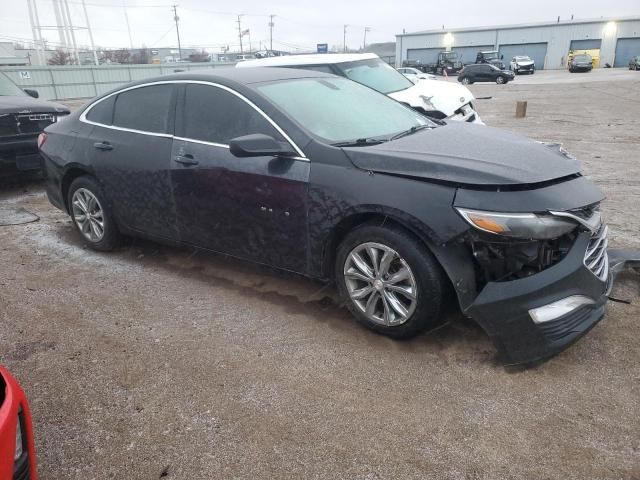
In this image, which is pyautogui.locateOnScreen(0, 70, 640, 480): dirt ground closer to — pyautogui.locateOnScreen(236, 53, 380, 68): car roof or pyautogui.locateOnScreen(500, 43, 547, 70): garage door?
pyautogui.locateOnScreen(236, 53, 380, 68): car roof

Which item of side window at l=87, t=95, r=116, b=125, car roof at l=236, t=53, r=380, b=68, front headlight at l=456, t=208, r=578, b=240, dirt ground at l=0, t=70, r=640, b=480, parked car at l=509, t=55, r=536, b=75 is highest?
car roof at l=236, t=53, r=380, b=68

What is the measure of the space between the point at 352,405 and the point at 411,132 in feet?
6.62

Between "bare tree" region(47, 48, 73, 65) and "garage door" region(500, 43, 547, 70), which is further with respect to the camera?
"garage door" region(500, 43, 547, 70)

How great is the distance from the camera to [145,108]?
14.1 ft

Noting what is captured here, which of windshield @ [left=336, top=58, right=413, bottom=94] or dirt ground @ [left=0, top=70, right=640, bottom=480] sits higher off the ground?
windshield @ [left=336, top=58, right=413, bottom=94]

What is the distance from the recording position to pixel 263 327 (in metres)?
3.46

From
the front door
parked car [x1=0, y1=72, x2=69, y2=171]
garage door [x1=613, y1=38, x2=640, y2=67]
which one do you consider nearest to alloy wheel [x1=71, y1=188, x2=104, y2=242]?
the front door

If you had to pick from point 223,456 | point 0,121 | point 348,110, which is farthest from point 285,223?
point 0,121

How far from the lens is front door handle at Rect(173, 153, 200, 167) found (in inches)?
151

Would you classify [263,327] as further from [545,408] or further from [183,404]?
[545,408]

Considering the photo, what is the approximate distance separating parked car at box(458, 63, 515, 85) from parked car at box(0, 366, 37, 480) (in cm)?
3799

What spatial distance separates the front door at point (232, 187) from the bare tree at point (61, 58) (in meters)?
63.4

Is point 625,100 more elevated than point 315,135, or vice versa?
point 315,135

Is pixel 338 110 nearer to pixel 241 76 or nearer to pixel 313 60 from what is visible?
pixel 241 76
